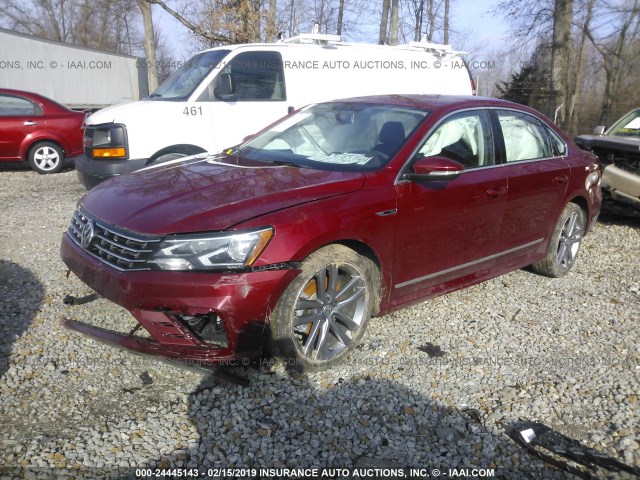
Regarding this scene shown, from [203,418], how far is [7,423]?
968mm

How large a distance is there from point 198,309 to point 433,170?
5.70 ft

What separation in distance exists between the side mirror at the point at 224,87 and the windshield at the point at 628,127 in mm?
5613

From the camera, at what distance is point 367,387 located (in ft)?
10.9

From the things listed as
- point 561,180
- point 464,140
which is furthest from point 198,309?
point 561,180

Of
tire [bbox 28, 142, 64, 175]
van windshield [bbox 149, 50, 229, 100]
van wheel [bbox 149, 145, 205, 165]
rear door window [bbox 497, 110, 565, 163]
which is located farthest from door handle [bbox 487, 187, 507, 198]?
tire [bbox 28, 142, 64, 175]

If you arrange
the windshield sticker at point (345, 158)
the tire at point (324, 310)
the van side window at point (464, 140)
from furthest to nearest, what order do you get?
1. the van side window at point (464, 140)
2. the windshield sticker at point (345, 158)
3. the tire at point (324, 310)

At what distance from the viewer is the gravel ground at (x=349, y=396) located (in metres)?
2.68

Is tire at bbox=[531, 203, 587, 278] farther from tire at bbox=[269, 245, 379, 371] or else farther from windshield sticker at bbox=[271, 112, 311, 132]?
windshield sticker at bbox=[271, 112, 311, 132]

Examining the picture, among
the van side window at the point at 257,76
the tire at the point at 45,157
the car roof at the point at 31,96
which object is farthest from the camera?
the tire at the point at 45,157

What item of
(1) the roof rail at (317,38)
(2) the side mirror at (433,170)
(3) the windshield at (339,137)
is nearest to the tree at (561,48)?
(1) the roof rail at (317,38)

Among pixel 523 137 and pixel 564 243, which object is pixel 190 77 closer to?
pixel 523 137

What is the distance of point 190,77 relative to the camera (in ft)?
24.7

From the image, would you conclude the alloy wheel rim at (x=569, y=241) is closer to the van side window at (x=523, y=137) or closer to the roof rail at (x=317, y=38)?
the van side window at (x=523, y=137)

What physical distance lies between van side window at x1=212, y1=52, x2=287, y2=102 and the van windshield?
236mm
